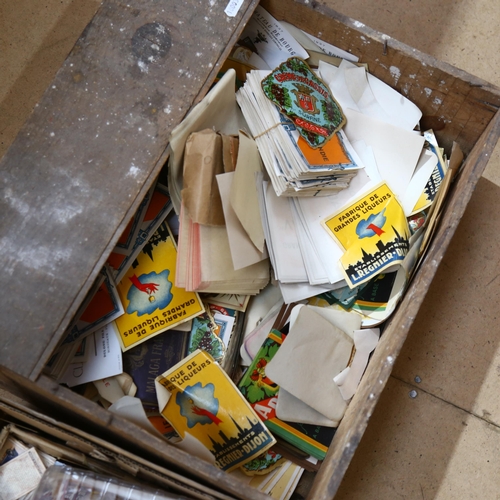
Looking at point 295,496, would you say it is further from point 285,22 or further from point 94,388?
point 285,22

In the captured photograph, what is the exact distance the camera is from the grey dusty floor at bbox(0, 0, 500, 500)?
2.08 metres

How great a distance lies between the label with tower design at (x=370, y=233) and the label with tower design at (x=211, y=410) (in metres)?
0.50

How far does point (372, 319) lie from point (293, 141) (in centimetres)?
61

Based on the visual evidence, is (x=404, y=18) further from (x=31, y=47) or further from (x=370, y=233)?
(x=31, y=47)

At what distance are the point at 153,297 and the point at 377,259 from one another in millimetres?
714

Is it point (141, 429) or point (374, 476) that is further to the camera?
point (374, 476)

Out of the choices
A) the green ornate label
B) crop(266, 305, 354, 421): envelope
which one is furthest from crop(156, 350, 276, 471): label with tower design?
the green ornate label

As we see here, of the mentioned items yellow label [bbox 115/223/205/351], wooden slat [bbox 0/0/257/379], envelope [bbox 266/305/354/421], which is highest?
wooden slat [bbox 0/0/257/379]

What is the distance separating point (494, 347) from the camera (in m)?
2.20

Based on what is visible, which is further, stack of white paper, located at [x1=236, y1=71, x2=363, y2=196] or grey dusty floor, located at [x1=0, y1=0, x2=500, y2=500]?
grey dusty floor, located at [x1=0, y1=0, x2=500, y2=500]

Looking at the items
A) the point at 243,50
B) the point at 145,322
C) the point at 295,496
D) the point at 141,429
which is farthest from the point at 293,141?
the point at 295,496

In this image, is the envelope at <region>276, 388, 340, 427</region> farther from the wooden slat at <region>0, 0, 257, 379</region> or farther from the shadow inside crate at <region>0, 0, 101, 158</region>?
the shadow inside crate at <region>0, 0, 101, 158</region>

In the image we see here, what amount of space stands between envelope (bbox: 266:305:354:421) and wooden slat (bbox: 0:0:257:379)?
619mm

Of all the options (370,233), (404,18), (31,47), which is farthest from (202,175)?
(404,18)
